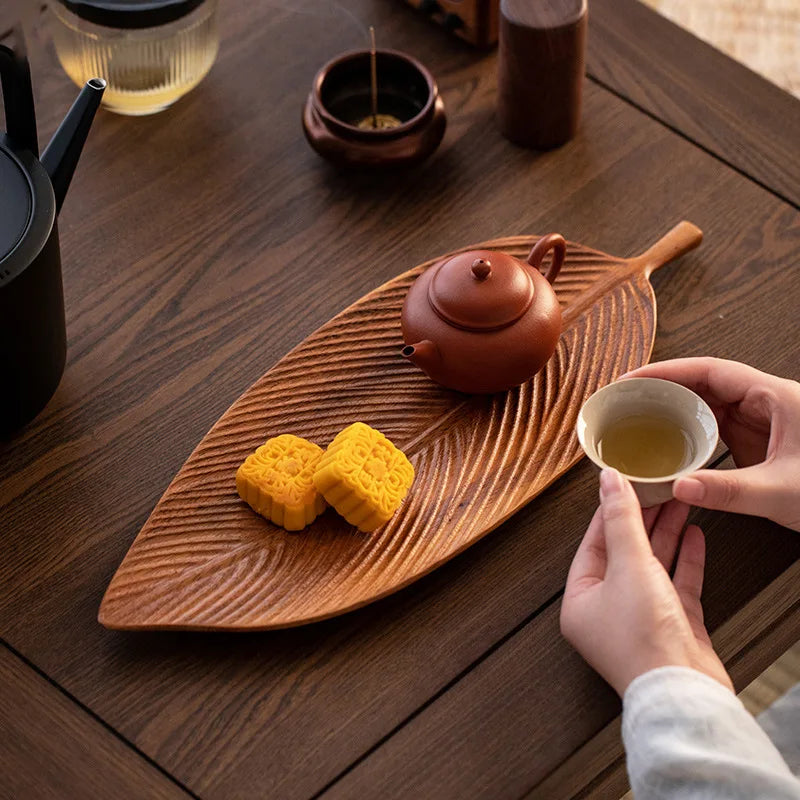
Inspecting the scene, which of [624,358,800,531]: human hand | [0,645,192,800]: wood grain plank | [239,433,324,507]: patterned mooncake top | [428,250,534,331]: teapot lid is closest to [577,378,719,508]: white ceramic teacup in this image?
[624,358,800,531]: human hand

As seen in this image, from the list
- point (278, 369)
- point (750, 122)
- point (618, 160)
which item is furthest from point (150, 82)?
point (750, 122)

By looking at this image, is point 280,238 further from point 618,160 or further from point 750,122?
point 750,122

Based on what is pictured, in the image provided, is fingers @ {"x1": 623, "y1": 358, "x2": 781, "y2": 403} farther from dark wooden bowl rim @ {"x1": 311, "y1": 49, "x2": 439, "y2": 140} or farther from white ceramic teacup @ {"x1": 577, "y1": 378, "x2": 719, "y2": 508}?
dark wooden bowl rim @ {"x1": 311, "y1": 49, "x2": 439, "y2": 140}

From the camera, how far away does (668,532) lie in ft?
3.57

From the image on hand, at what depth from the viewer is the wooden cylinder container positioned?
4.51ft

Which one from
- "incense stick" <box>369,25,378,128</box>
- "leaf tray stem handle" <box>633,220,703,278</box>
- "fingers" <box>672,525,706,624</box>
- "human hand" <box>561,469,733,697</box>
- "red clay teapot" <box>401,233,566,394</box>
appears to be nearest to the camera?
"human hand" <box>561,469,733,697</box>

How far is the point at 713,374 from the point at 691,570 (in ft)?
0.62

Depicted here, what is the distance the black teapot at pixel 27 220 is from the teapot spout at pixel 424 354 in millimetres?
335

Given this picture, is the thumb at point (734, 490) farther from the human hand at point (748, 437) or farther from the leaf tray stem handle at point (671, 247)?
the leaf tray stem handle at point (671, 247)

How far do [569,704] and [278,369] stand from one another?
1.47ft

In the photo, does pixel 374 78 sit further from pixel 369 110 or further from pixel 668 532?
pixel 668 532

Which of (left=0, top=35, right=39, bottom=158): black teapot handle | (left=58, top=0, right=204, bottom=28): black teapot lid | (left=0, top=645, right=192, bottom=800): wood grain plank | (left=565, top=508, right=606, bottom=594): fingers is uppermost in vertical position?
(left=0, top=35, right=39, bottom=158): black teapot handle

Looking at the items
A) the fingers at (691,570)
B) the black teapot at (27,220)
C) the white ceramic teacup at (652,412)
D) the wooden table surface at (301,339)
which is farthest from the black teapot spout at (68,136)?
the fingers at (691,570)

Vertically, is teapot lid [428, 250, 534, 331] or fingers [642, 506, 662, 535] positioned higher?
teapot lid [428, 250, 534, 331]
